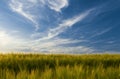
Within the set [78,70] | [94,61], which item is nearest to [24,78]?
[78,70]

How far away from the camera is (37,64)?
338 inches

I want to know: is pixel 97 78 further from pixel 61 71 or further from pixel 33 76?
pixel 33 76

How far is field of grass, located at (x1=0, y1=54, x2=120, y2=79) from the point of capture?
13.4 feet

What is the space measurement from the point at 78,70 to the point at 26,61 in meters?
4.55

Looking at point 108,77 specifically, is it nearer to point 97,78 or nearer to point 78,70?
point 97,78

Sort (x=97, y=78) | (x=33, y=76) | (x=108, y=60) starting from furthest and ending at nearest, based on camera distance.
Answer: (x=108, y=60) < (x=97, y=78) < (x=33, y=76)

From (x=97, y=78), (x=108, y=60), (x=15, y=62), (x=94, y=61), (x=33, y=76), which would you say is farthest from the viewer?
(x=108, y=60)

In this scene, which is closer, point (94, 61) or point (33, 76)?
point (33, 76)

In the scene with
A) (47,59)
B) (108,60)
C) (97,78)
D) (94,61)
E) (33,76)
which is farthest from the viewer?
(108,60)

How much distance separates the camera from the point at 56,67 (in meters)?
5.05

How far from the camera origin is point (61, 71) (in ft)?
14.3

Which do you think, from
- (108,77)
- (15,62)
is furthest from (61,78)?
(15,62)

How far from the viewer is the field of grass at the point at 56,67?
408cm

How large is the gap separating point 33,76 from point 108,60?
7.30m
